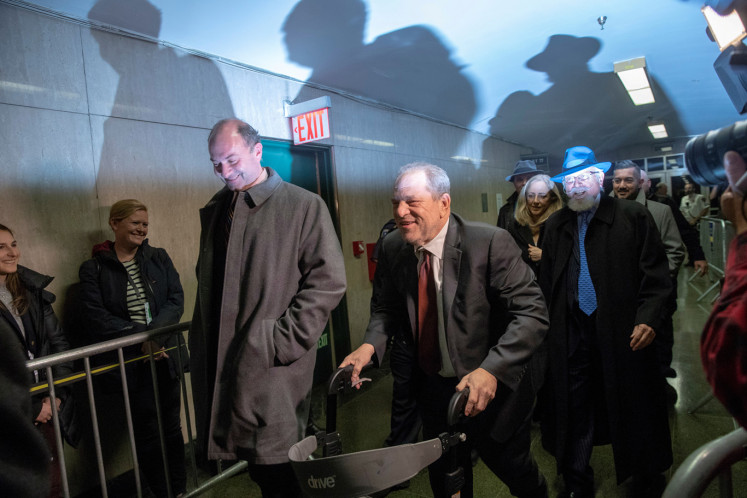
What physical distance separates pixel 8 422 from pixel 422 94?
5.85 m

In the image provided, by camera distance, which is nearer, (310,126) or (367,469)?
(367,469)

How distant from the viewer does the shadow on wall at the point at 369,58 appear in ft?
12.0

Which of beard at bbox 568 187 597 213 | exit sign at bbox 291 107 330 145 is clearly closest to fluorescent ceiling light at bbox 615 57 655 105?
exit sign at bbox 291 107 330 145

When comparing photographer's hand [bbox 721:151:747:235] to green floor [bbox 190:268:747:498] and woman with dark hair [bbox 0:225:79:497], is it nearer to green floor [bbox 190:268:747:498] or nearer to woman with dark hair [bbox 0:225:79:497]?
green floor [bbox 190:268:747:498]

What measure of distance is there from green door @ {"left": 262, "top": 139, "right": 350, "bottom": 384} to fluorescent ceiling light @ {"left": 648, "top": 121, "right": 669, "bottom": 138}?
24.6 ft

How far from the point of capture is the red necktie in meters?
1.96

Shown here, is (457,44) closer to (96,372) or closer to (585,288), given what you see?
(585,288)

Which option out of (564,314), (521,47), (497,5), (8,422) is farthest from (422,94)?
(8,422)

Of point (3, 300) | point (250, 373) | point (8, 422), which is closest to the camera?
point (8, 422)

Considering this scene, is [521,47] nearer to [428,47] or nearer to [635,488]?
[428,47]

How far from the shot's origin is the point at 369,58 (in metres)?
4.55

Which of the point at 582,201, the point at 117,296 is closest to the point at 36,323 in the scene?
the point at 117,296

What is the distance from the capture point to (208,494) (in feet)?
9.73

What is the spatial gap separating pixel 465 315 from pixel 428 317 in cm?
17
